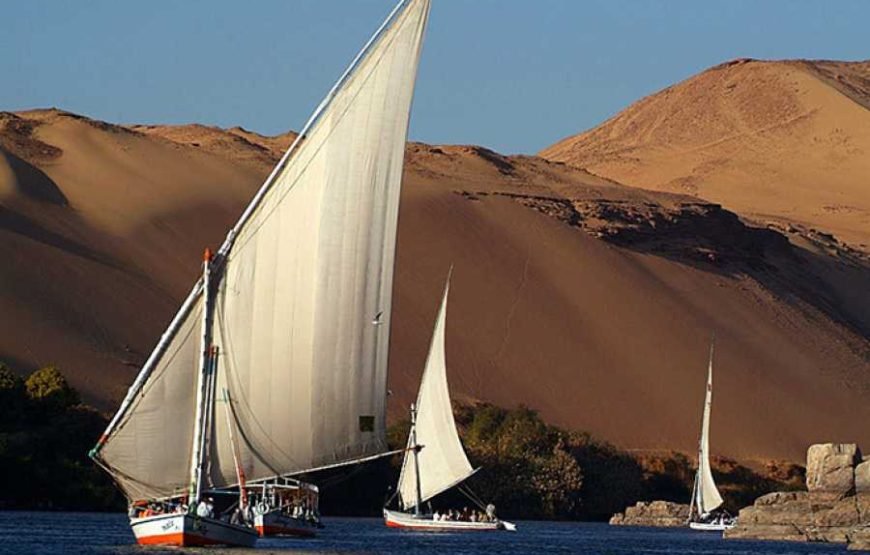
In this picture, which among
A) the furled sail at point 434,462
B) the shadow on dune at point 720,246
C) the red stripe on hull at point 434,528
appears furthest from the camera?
the shadow on dune at point 720,246

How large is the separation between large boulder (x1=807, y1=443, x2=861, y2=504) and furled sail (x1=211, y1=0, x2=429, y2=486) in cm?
2115

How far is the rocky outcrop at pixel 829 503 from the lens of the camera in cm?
4878

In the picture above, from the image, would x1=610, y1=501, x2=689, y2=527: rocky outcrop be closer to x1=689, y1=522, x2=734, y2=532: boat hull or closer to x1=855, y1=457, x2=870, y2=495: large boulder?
x1=689, y1=522, x2=734, y2=532: boat hull

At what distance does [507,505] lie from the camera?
6128 cm

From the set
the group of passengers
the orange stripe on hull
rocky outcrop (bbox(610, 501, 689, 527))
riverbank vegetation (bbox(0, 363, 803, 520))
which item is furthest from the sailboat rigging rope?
the orange stripe on hull

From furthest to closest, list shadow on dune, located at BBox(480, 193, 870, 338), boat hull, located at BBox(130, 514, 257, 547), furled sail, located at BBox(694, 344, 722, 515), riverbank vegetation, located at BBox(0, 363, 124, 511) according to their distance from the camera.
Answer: shadow on dune, located at BBox(480, 193, 870, 338) < furled sail, located at BBox(694, 344, 722, 515) < riverbank vegetation, located at BBox(0, 363, 124, 511) < boat hull, located at BBox(130, 514, 257, 547)

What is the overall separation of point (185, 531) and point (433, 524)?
20.8m

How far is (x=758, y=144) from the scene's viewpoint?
14962cm

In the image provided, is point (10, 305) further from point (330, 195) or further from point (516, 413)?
point (330, 195)

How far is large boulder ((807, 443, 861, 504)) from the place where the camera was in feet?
162

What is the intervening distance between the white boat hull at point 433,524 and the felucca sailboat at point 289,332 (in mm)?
19927

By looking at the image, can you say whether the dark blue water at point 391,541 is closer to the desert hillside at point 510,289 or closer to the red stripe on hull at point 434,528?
the red stripe on hull at point 434,528

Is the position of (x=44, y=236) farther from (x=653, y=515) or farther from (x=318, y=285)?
(x=318, y=285)

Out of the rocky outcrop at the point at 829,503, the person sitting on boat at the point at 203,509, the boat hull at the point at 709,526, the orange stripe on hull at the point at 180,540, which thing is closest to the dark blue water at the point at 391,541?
the orange stripe on hull at the point at 180,540
